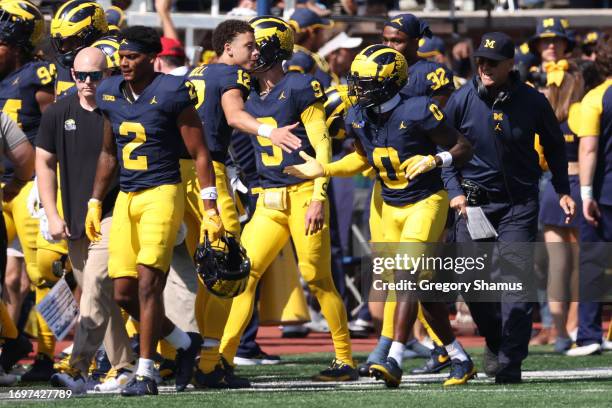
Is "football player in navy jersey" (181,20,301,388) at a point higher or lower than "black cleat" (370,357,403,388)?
higher

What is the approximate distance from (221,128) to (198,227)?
0.65 m

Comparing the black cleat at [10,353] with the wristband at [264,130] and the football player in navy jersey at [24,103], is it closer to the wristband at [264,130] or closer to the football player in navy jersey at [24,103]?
the football player in navy jersey at [24,103]

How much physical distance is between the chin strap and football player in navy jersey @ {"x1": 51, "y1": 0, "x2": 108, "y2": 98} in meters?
1.91

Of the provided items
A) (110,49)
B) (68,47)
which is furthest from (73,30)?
(110,49)

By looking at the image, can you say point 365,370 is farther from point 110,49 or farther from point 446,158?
point 110,49

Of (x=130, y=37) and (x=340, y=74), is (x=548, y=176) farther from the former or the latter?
(x=130, y=37)

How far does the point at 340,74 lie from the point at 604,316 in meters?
3.37

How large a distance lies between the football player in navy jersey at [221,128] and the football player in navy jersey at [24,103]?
1.03 metres

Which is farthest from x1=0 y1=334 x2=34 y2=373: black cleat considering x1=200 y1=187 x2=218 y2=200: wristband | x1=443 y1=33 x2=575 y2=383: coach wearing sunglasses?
x1=443 y1=33 x2=575 y2=383: coach wearing sunglasses

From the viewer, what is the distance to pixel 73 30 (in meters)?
10.0

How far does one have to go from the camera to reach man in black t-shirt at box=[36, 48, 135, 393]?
912cm

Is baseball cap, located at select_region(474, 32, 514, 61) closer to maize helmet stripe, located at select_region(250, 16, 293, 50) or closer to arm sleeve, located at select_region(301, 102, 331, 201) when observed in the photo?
arm sleeve, located at select_region(301, 102, 331, 201)

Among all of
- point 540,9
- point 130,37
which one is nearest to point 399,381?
point 130,37

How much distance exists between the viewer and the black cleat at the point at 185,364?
362 inches
